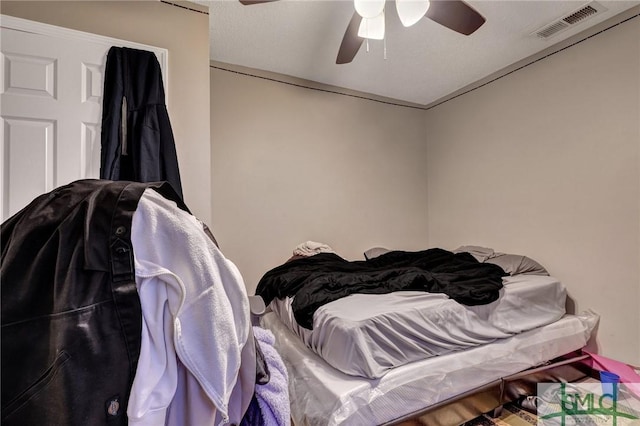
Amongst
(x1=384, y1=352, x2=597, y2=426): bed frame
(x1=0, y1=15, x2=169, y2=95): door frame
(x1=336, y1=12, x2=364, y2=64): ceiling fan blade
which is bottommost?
(x1=384, y1=352, x2=597, y2=426): bed frame

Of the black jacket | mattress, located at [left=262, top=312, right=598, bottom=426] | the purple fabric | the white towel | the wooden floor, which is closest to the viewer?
the black jacket

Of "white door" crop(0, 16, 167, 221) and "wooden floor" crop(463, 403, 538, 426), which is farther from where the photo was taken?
"wooden floor" crop(463, 403, 538, 426)

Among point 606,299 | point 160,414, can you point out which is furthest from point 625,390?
point 160,414

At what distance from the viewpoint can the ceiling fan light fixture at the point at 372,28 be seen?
1.85 meters

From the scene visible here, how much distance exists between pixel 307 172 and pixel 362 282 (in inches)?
63.9

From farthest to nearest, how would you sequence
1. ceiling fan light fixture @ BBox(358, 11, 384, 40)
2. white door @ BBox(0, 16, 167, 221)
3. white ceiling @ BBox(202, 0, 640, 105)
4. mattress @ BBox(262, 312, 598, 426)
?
1. white ceiling @ BBox(202, 0, 640, 105)
2. ceiling fan light fixture @ BBox(358, 11, 384, 40)
3. white door @ BBox(0, 16, 167, 221)
4. mattress @ BBox(262, 312, 598, 426)

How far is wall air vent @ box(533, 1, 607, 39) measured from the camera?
2154mm

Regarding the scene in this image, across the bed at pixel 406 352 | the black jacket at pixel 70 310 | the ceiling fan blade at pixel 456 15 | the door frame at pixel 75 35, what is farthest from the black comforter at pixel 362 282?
the ceiling fan blade at pixel 456 15

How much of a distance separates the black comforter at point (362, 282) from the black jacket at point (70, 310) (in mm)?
1228

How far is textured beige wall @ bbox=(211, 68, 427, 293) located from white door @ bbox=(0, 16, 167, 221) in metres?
1.17

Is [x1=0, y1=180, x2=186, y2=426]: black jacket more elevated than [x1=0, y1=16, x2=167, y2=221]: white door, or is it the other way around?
[x1=0, y1=16, x2=167, y2=221]: white door

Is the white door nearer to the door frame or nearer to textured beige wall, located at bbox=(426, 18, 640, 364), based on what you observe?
the door frame

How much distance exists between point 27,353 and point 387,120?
3.78m

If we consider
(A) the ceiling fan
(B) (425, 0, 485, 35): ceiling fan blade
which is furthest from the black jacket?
(B) (425, 0, 485, 35): ceiling fan blade
